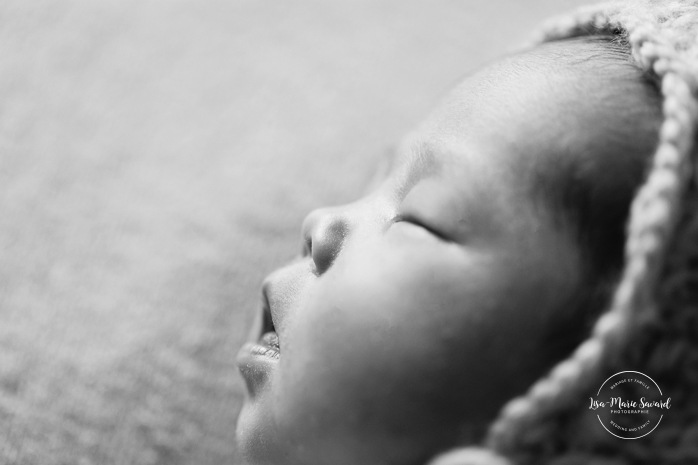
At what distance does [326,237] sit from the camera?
2.65 ft

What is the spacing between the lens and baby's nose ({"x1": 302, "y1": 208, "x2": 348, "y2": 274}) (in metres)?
0.80

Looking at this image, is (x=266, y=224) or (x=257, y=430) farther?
(x=266, y=224)

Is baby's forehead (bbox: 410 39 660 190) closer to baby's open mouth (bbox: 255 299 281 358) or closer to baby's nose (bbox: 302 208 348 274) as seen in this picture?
baby's nose (bbox: 302 208 348 274)

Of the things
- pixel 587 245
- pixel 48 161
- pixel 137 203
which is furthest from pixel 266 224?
pixel 587 245

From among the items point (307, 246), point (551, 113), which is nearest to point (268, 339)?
point (307, 246)

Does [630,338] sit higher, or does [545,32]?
[545,32]

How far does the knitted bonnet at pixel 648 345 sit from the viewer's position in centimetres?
64

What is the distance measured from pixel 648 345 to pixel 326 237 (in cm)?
36

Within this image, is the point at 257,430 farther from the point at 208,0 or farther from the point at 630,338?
the point at 208,0

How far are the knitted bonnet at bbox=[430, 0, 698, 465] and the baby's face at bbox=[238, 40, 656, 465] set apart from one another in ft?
0.14

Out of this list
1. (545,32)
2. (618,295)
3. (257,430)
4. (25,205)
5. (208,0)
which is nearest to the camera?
(618,295)

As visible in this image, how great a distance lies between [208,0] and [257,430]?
981 millimetres

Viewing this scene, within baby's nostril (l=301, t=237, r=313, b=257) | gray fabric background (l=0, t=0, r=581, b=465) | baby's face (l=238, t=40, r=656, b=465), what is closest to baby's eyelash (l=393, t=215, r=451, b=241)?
baby's face (l=238, t=40, r=656, b=465)

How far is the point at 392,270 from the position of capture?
2.42ft
